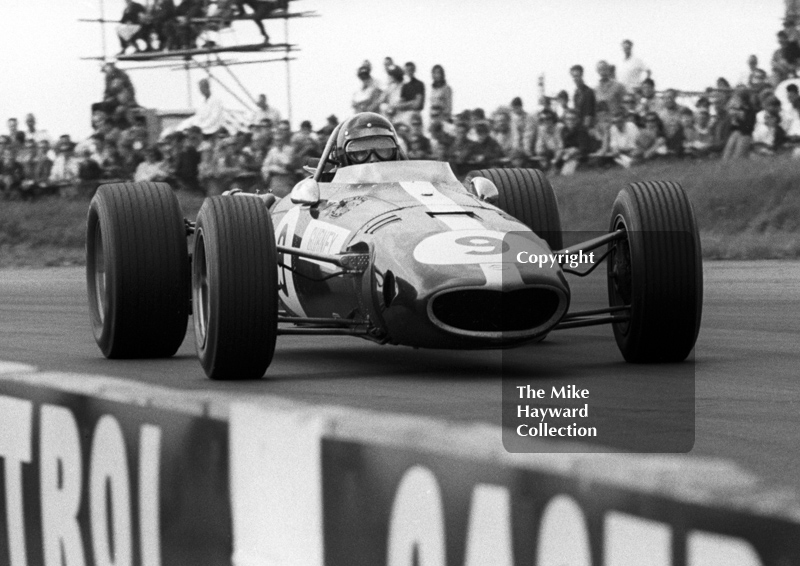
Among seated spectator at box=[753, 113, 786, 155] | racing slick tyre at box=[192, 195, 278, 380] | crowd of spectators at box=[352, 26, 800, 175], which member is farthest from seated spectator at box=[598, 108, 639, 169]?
racing slick tyre at box=[192, 195, 278, 380]

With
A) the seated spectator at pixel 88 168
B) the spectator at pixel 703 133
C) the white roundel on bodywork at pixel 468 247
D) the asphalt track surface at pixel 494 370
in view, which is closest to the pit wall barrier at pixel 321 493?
the asphalt track surface at pixel 494 370

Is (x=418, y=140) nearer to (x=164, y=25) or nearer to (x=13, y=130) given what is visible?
(x=13, y=130)

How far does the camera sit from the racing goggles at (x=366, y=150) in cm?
709

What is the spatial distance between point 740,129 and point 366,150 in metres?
8.89

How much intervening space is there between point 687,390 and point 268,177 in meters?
12.5

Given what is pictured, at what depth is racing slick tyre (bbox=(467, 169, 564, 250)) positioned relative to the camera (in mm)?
7211

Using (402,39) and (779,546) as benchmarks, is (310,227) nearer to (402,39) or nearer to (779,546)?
(779,546)

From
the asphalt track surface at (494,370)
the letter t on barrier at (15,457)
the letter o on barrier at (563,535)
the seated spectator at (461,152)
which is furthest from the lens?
the seated spectator at (461,152)

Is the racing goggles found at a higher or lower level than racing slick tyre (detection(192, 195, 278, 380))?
higher

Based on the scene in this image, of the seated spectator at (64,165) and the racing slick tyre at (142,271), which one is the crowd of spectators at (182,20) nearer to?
the seated spectator at (64,165)

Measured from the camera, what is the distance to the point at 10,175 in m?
19.5

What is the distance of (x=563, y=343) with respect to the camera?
284 inches

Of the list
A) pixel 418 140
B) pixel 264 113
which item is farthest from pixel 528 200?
pixel 264 113

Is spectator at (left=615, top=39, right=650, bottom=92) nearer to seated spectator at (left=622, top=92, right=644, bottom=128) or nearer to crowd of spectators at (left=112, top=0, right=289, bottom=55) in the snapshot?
seated spectator at (left=622, top=92, right=644, bottom=128)
